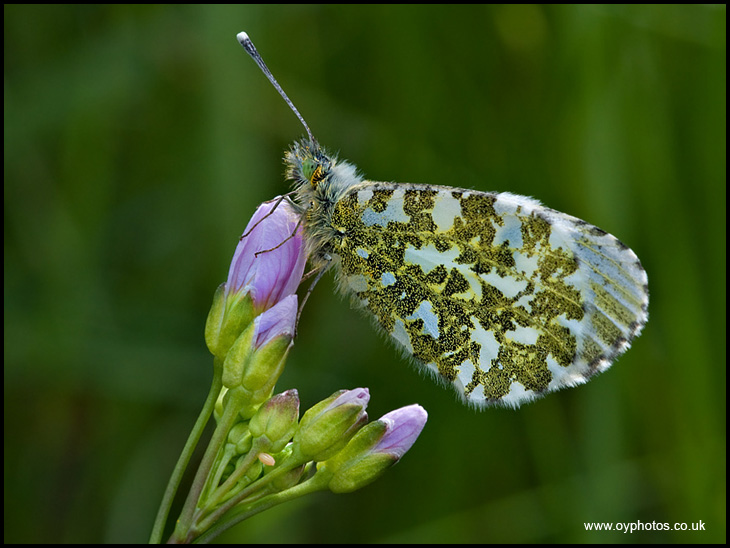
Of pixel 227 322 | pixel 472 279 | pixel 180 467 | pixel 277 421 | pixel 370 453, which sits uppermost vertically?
pixel 227 322

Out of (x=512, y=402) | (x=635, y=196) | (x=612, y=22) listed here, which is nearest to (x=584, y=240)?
(x=512, y=402)

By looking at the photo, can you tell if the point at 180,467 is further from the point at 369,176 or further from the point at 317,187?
the point at 369,176

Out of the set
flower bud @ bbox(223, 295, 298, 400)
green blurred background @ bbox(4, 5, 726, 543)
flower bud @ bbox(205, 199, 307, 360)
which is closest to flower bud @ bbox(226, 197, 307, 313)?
flower bud @ bbox(205, 199, 307, 360)

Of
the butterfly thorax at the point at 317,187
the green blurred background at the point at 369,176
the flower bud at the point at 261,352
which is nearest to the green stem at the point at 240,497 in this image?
the flower bud at the point at 261,352

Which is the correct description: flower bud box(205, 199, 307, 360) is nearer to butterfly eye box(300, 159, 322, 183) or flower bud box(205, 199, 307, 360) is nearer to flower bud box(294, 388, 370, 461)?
butterfly eye box(300, 159, 322, 183)

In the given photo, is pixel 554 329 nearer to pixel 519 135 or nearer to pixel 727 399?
pixel 727 399

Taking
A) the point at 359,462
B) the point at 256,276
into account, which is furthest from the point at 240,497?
the point at 256,276
